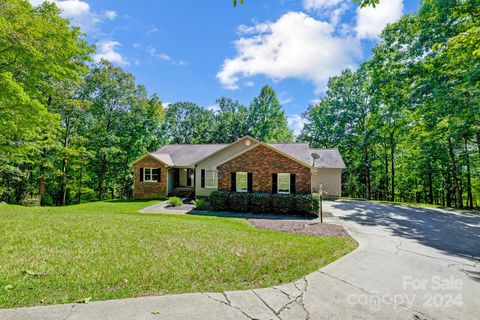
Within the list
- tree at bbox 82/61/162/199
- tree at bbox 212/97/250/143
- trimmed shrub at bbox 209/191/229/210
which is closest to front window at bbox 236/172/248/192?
trimmed shrub at bbox 209/191/229/210

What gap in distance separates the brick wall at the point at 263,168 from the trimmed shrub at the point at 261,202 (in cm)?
111

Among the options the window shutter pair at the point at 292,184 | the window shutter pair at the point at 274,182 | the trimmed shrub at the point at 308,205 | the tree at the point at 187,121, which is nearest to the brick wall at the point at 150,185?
the window shutter pair at the point at 274,182

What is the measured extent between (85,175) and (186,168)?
12.5 metres

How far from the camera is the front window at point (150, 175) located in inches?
862

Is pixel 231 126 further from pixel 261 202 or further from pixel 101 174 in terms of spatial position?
pixel 261 202

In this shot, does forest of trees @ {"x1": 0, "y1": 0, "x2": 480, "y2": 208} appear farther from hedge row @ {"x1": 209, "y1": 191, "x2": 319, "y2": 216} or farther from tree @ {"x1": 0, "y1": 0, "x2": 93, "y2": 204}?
hedge row @ {"x1": 209, "y1": 191, "x2": 319, "y2": 216}

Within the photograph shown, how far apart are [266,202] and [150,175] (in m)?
12.5

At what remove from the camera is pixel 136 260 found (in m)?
5.16

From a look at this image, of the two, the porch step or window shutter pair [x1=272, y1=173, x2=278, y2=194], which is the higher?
window shutter pair [x1=272, y1=173, x2=278, y2=194]

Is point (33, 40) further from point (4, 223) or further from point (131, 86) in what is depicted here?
point (131, 86)

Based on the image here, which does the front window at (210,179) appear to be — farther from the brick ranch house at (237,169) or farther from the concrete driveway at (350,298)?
the concrete driveway at (350,298)

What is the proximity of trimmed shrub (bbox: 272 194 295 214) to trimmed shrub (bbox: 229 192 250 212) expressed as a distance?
5.60ft

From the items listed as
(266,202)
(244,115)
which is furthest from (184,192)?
(244,115)

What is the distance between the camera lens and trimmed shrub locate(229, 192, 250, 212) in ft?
48.8
